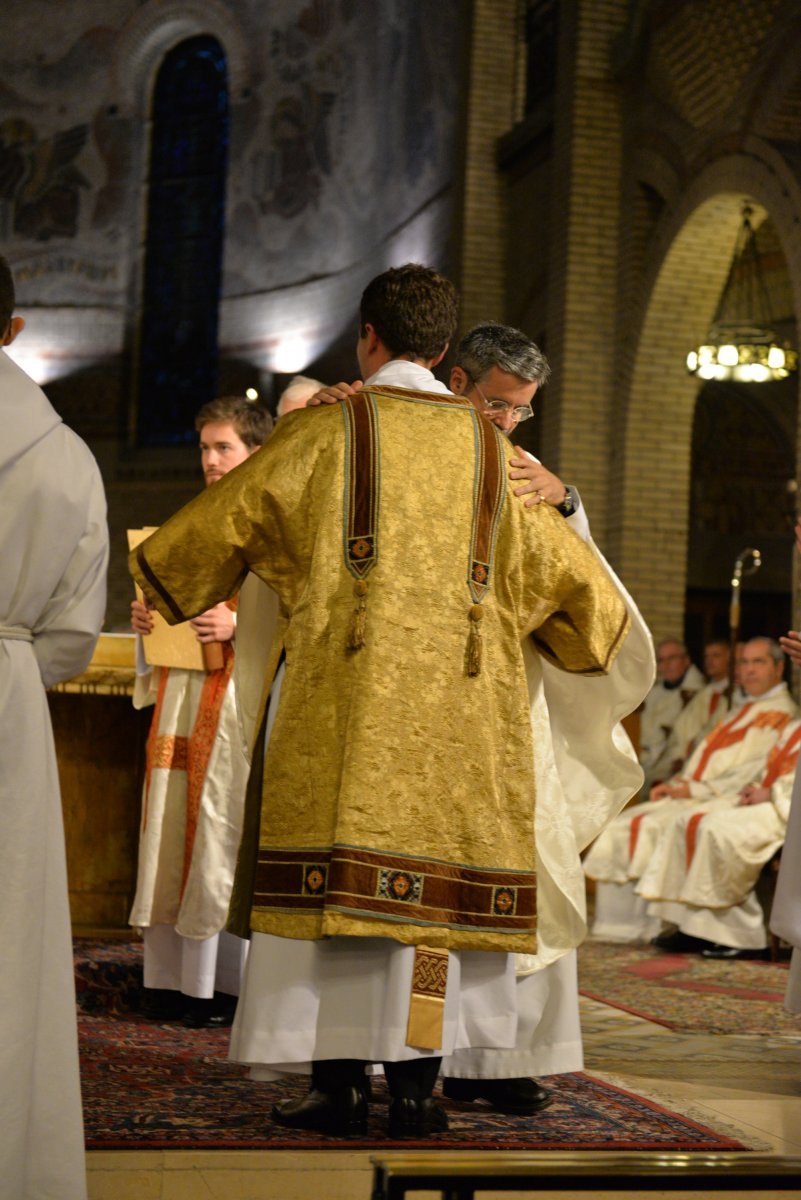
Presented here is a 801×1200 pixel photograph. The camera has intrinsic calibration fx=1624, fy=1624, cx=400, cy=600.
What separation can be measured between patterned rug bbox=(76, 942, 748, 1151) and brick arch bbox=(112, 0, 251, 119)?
675 inches

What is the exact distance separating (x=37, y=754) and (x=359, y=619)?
879 mm

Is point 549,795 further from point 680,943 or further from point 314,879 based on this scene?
point 680,943

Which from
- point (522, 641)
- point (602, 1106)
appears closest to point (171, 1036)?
point (602, 1106)

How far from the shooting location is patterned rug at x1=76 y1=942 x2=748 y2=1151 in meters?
3.30

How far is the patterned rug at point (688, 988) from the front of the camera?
19.3ft

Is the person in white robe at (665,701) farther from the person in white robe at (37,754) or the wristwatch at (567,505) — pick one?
the person in white robe at (37,754)

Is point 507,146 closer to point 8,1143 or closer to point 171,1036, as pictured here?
point 171,1036

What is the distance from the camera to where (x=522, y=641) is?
3869 mm

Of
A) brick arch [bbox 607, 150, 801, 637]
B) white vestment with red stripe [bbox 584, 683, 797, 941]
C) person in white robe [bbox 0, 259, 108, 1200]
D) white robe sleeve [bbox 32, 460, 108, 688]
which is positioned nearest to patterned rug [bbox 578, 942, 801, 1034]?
white vestment with red stripe [bbox 584, 683, 797, 941]

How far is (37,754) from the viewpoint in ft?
9.03

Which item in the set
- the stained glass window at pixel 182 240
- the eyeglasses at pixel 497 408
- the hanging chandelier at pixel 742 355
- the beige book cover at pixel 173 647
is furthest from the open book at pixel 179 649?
the stained glass window at pixel 182 240

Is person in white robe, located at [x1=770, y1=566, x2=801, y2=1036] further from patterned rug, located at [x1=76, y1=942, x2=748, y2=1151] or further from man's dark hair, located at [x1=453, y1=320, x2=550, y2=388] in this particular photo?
A: man's dark hair, located at [x1=453, y1=320, x2=550, y2=388]

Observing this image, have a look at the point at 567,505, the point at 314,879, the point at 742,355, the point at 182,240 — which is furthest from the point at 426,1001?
the point at 182,240

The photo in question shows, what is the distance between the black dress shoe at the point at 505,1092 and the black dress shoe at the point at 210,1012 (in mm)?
1143
